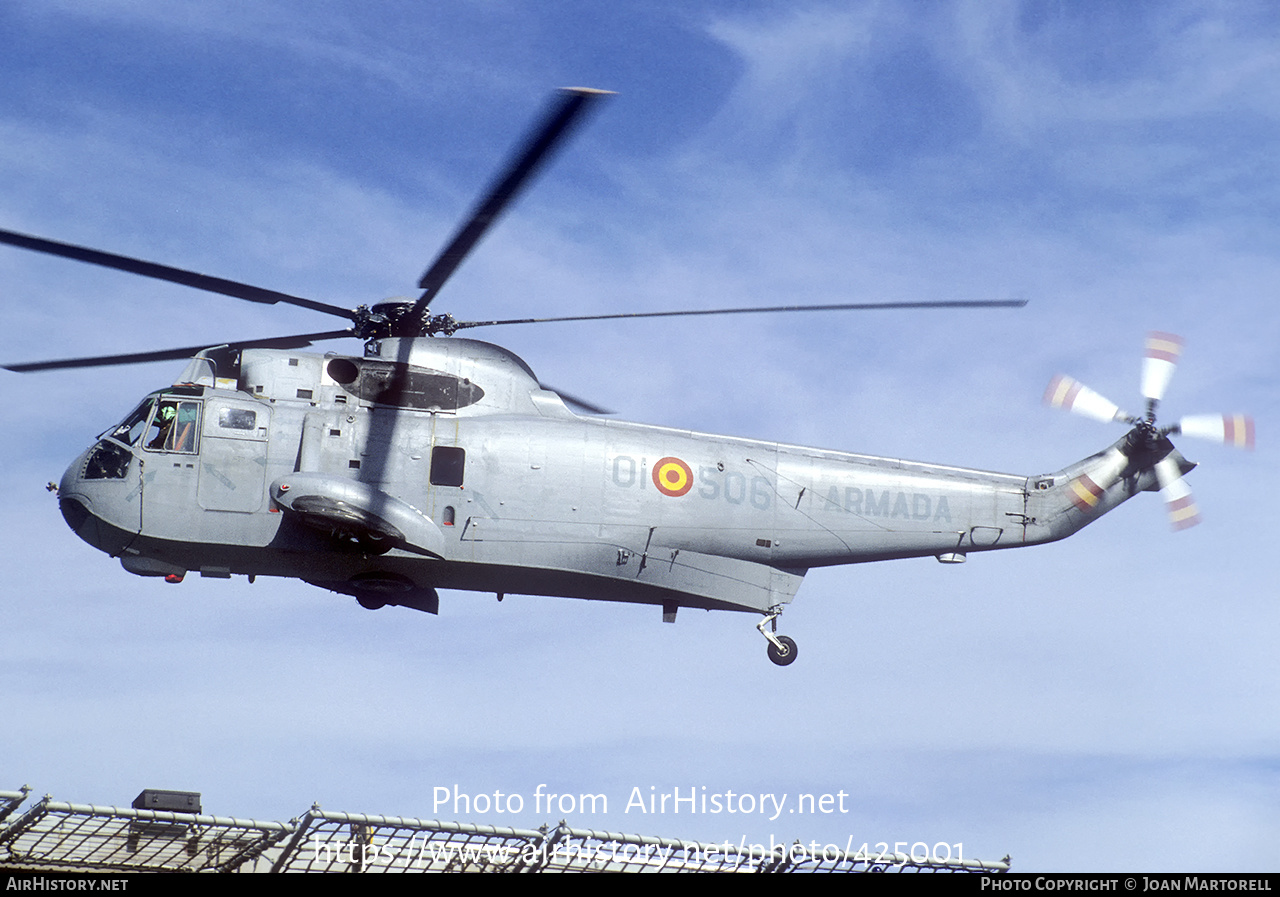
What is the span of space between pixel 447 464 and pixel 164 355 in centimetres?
651

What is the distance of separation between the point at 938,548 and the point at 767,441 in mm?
4447

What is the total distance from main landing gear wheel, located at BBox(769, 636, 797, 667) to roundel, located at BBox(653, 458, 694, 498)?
380 cm

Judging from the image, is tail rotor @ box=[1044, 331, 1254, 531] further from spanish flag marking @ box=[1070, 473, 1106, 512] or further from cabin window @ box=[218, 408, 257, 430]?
cabin window @ box=[218, 408, 257, 430]

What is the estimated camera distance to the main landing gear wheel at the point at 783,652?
102 feet

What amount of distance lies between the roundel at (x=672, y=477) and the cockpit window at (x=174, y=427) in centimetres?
931

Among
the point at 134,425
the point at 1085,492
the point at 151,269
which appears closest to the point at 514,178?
the point at 151,269

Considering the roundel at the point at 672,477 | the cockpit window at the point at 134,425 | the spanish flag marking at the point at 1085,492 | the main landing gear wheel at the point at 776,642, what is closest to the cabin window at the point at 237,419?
the cockpit window at the point at 134,425

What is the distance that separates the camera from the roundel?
30.7m

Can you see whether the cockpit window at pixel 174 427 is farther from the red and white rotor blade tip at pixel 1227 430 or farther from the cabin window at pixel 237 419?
the red and white rotor blade tip at pixel 1227 430

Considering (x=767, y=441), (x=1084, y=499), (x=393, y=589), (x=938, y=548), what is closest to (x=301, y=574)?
(x=393, y=589)

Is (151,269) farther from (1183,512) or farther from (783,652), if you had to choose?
(1183,512)

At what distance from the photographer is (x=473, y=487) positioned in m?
29.7
